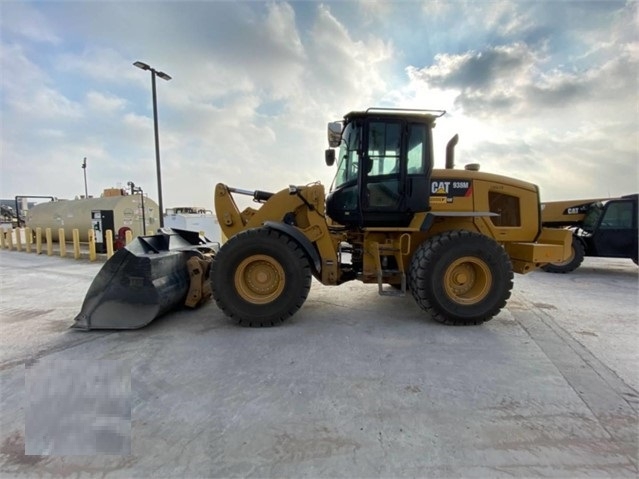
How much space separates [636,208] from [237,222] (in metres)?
8.69

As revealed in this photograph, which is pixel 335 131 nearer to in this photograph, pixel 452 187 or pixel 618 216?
pixel 452 187

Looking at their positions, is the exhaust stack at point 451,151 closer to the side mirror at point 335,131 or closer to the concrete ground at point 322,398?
the side mirror at point 335,131

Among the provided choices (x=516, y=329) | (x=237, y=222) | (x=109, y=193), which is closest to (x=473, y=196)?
(x=516, y=329)

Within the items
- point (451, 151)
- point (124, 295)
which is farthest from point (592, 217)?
point (124, 295)

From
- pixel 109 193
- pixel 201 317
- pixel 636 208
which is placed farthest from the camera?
pixel 109 193

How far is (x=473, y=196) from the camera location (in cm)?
418

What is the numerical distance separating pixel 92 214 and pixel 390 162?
407 inches

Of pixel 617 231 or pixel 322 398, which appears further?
pixel 617 231

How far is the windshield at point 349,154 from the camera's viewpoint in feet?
13.3

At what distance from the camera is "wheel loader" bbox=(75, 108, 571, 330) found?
367cm

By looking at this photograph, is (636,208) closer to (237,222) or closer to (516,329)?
(516,329)

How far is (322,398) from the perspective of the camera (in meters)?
2.30
